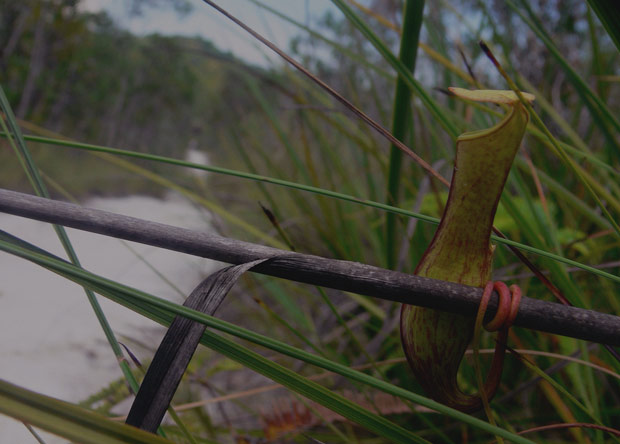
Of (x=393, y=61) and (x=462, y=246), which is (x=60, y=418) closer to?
(x=462, y=246)

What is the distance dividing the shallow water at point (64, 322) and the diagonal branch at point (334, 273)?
44 cm

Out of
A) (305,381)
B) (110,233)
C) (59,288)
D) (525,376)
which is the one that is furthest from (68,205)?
(59,288)

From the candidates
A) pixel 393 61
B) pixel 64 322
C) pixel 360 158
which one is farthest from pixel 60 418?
pixel 64 322

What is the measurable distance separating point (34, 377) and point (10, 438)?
15.2 inches

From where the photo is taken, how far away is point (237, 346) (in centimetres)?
23

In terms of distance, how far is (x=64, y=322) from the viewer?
210cm

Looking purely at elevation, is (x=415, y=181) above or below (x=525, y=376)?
above

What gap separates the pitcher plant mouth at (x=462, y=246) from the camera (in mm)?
220

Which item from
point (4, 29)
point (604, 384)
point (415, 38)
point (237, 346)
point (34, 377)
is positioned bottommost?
point (604, 384)

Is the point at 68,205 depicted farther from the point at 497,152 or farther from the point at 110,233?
the point at 497,152

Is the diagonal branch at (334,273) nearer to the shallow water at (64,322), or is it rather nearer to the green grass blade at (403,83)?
the green grass blade at (403,83)

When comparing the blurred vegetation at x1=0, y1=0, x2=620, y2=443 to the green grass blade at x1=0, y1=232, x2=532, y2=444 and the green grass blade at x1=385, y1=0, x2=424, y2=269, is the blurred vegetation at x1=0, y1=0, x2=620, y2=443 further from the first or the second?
the green grass blade at x1=0, y1=232, x2=532, y2=444

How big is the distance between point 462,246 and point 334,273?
7 centimetres

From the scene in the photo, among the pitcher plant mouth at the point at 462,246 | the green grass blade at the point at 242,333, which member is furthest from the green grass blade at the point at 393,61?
the green grass blade at the point at 242,333
